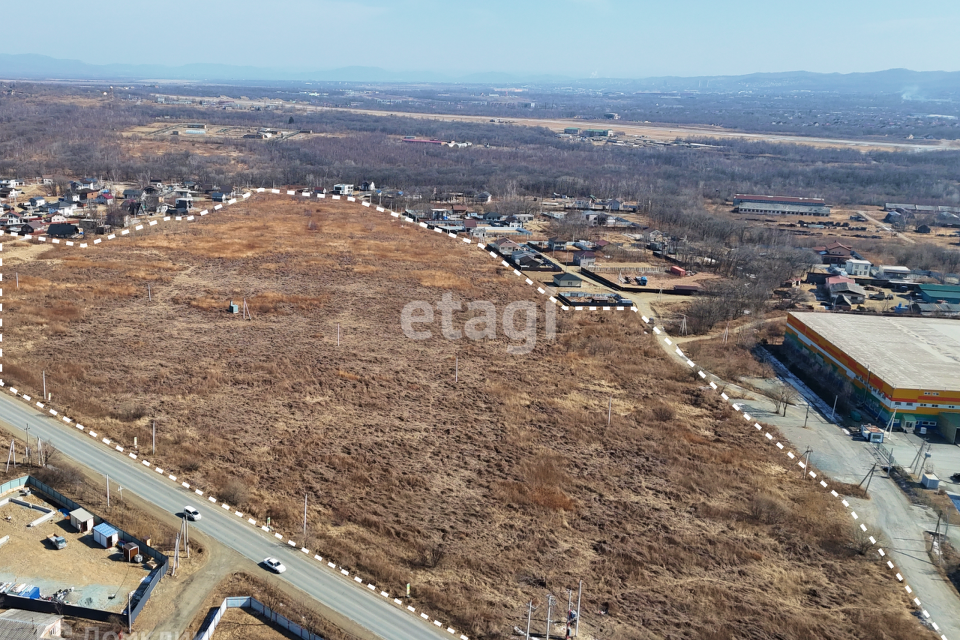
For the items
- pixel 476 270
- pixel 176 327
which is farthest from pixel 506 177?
pixel 176 327

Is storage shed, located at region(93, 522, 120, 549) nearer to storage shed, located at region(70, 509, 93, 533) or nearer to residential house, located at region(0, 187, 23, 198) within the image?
storage shed, located at region(70, 509, 93, 533)

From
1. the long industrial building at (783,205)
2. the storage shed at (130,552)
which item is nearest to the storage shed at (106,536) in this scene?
the storage shed at (130,552)

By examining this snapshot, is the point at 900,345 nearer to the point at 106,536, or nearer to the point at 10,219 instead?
the point at 106,536

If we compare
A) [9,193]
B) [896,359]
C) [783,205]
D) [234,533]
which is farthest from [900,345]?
[9,193]

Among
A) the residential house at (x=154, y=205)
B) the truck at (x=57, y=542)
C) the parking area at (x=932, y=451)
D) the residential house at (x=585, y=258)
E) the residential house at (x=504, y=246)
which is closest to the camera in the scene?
the truck at (x=57, y=542)

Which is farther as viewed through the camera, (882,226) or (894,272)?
(882,226)

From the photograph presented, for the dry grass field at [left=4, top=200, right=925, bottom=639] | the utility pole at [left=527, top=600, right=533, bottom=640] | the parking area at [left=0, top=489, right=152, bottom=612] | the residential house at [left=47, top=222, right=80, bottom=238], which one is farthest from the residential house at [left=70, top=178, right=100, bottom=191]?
the utility pole at [left=527, top=600, right=533, bottom=640]

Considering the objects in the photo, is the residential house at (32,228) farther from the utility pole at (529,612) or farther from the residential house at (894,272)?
the residential house at (894,272)
